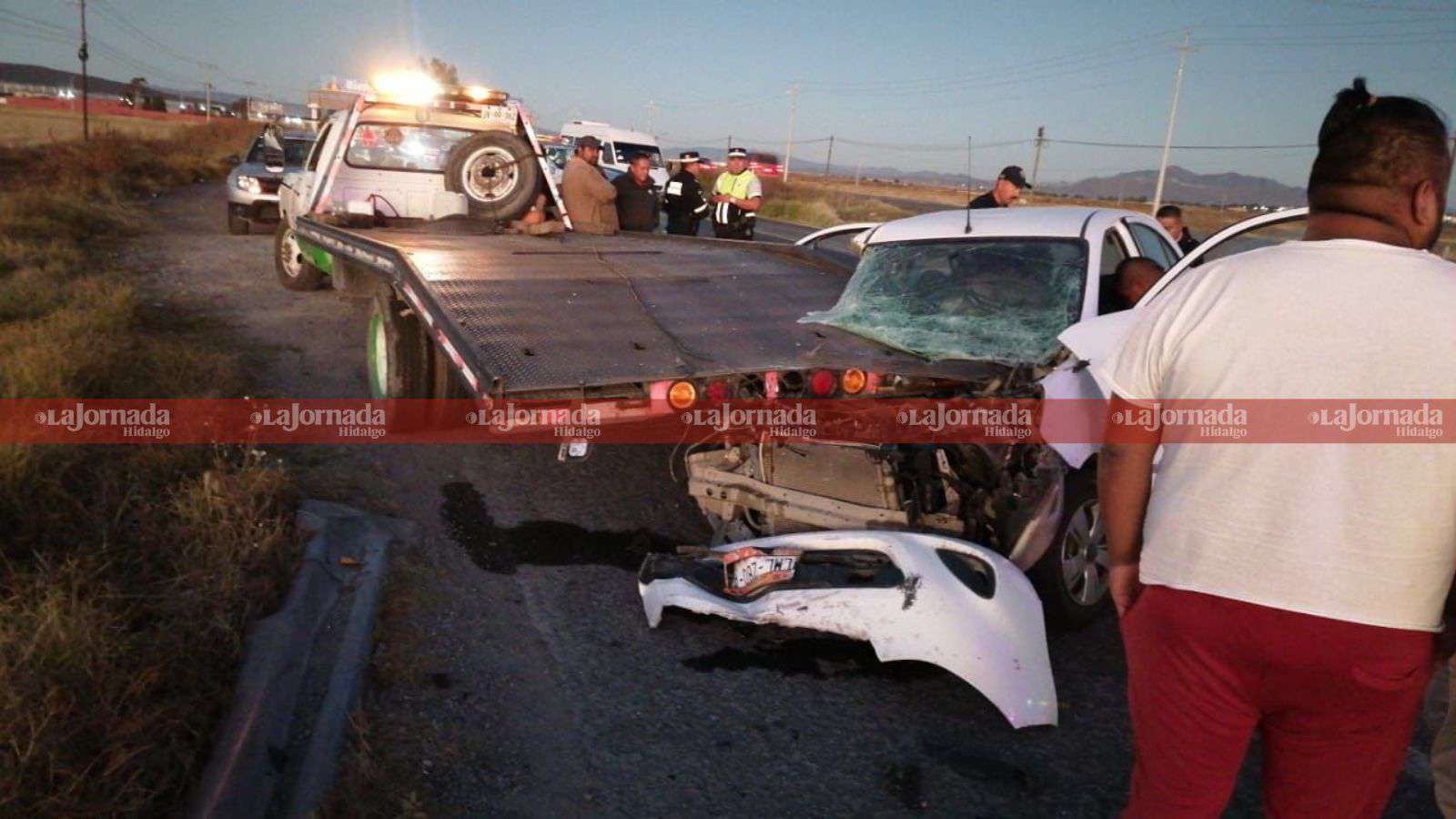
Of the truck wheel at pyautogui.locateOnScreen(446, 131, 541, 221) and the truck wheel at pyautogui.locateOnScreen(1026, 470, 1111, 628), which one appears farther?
the truck wheel at pyautogui.locateOnScreen(446, 131, 541, 221)

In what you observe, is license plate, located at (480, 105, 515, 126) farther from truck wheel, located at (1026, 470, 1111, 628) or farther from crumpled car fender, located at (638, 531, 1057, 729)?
truck wheel, located at (1026, 470, 1111, 628)

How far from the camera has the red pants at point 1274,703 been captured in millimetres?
1621

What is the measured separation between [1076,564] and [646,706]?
1.92 metres

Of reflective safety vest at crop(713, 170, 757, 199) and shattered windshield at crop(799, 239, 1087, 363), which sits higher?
reflective safety vest at crop(713, 170, 757, 199)

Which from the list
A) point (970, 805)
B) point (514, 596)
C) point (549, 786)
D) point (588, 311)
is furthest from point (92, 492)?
point (970, 805)

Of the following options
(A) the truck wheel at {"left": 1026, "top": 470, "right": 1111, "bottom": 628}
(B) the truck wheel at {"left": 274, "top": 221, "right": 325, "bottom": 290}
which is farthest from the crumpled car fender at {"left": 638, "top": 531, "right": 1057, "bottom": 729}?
(B) the truck wheel at {"left": 274, "top": 221, "right": 325, "bottom": 290}

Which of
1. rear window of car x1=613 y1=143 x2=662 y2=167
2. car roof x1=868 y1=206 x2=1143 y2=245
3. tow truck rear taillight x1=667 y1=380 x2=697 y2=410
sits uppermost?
rear window of car x1=613 y1=143 x2=662 y2=167

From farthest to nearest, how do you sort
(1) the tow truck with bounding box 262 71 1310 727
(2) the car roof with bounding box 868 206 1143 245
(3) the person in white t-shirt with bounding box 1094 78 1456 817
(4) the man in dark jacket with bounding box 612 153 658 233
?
(4) the man in dark jacket with bounding box 612 153 658 233
(2) the car roof with bounding box 868 206 1143 245
(1) the tow truck with bounding box 262 71 1310 727
(3) the person in white t-shirt with bounding box 1094 78 1456 817

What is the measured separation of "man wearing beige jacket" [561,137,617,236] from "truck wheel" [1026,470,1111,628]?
18.0 feet

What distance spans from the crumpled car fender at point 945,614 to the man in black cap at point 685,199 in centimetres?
732

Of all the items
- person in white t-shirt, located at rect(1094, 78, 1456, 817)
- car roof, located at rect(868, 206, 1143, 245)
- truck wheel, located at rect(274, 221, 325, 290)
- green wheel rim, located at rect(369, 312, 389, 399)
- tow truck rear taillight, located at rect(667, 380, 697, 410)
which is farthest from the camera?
truck wheel, located at rect(274, 221, 325, 290)
